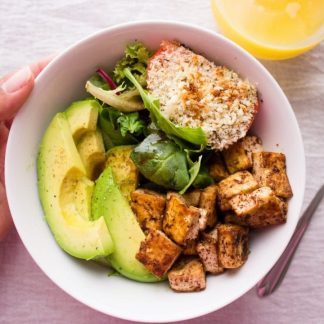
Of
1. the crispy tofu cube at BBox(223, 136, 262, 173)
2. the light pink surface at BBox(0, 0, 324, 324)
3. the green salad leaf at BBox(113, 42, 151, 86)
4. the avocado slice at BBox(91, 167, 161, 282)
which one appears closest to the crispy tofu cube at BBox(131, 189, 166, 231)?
the avocado slice at BBox(91, 167, 161, 282)

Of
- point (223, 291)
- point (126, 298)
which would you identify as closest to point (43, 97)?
point (126, 298)

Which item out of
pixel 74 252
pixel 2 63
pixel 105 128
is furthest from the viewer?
pixel 2 63

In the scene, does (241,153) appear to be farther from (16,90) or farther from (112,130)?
(16,90)

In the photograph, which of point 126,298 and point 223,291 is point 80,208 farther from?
point 223,291

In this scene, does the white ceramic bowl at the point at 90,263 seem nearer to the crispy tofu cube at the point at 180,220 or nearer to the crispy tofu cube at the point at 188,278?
the crispy tofu cube at the point at 188,278

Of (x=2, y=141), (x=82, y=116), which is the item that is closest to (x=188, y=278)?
(x=82, y=116)

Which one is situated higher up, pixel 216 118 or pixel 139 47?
pixel 139 47

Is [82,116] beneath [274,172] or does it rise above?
above
